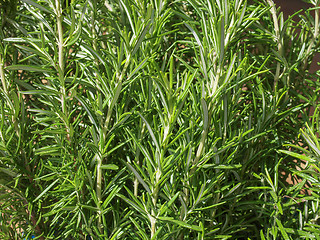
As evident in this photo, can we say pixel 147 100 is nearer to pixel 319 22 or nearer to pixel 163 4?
pixel 163 4

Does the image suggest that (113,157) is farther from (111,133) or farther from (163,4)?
(163,4)

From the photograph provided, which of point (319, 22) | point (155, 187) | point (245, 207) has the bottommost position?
point (245, 207)

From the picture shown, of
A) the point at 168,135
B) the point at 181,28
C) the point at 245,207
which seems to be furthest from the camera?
the point at 181,28

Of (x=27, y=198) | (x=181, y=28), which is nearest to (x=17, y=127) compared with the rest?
(x=27, y=198)

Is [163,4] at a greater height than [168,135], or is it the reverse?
[163,4]

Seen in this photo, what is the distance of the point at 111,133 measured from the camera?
439 mm

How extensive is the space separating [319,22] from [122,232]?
0.48 m

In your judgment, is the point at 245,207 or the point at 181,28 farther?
the point at 181,28

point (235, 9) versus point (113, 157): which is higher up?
point (235, 9)

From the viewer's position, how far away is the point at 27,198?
51 centimetres

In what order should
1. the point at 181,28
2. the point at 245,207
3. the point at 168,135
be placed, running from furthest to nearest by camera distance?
the point at 181,28 → the point at 245,207 → the point at 168,135

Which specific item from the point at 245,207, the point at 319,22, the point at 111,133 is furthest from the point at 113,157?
the point at 319,22

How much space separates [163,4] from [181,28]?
130mm

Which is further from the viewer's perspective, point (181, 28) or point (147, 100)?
point (181, 28)
